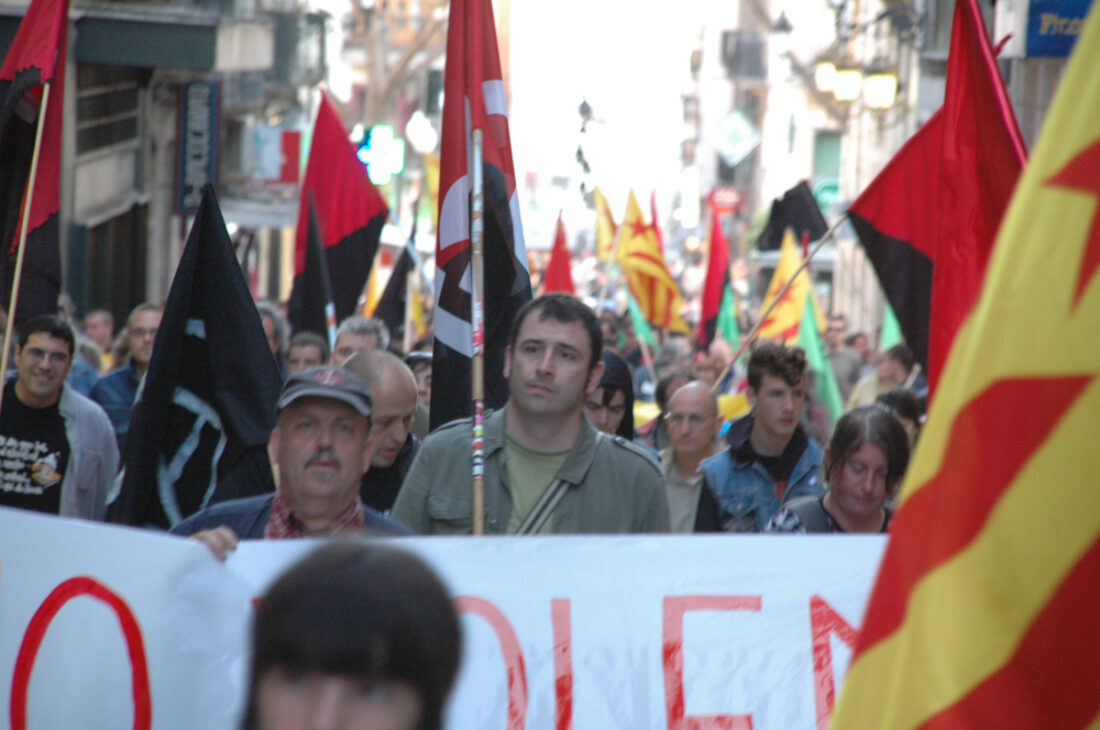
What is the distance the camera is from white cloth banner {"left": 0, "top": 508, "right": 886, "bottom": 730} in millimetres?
3426

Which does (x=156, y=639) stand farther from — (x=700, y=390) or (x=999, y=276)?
(x=700, y=390)

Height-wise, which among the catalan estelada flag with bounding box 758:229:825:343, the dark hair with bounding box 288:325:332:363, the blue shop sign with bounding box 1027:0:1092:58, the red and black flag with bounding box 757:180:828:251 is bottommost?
the catalan estelada flag with bounding box 758:229:825:343

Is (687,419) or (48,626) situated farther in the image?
(687,419)

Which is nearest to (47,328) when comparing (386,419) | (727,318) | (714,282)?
(386,419)

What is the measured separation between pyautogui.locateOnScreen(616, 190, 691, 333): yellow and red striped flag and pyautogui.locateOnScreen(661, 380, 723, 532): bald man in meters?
8.65

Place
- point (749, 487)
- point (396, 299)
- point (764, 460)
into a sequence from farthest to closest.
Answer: point (396, 299) < point (764, 460) < point (749, 487)

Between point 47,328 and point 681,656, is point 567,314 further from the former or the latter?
point 47,328

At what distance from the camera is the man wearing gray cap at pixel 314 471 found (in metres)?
3.72

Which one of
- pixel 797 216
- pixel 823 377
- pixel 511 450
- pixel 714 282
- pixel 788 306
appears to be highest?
pixel 797 216

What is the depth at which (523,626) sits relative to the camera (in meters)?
3.63

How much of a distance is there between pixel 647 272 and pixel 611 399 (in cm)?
928

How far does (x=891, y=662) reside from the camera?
209cm

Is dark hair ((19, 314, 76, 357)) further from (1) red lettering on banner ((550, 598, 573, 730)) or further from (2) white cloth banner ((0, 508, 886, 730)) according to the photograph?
(1) red lettering on banner ((550, 598, 573, 730))

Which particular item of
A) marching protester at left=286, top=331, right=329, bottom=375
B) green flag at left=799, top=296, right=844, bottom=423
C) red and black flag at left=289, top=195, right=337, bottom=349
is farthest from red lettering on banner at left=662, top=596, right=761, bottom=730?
green flag at left=799, top=296, right=844, bottom=423
